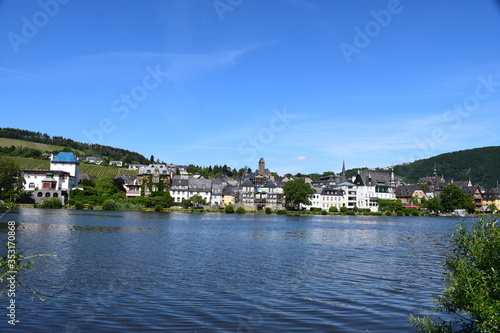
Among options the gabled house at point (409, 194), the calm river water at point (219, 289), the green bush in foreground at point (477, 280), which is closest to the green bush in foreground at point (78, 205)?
the calm river water at point (219, 289)

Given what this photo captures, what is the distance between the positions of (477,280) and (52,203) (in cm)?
9919

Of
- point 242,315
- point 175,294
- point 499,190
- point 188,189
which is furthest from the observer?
point 499,190

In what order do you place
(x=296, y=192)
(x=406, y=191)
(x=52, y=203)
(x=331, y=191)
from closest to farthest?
(x=52, y=203) < (x=296, y=192) < (x=331, y=191) < (x=406, y=191)

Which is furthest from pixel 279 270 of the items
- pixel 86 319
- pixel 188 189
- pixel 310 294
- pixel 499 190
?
pixel 499 190

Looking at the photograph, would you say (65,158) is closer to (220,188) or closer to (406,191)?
(220,188)

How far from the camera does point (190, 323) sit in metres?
13.6

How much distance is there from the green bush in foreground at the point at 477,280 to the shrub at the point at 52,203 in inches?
3827

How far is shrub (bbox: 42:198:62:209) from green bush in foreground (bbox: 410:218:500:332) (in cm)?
9720

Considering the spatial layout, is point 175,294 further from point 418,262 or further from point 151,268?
point 418,262

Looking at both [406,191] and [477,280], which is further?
[406,191]

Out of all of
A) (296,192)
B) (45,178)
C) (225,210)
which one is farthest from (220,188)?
(45,178)

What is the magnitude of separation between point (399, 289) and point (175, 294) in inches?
394

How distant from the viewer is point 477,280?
1027 centimetres

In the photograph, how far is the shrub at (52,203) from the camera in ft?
313
